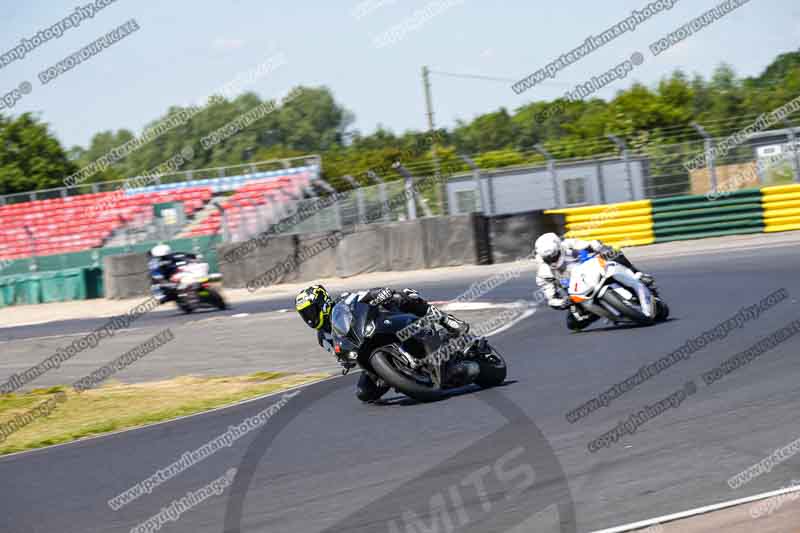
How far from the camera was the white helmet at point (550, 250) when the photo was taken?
11.6 metres

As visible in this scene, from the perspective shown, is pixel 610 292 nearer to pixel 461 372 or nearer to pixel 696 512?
pixel 461 372

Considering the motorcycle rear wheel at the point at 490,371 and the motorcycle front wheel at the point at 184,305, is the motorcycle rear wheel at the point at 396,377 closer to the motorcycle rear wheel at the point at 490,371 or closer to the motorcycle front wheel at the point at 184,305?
the motorcycle rear wheel at the point at 490,371

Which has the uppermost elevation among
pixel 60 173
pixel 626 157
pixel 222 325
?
pixel 60 173

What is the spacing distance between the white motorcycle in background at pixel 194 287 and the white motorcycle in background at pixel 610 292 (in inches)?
444

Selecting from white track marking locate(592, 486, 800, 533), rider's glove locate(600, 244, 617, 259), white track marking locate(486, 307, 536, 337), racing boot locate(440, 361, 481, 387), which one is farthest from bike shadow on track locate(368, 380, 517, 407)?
white track marking locate(486, 307, 536, 337)

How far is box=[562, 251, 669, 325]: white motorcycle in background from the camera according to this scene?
442 inches

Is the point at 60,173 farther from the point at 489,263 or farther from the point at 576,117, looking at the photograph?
the point at 489,263

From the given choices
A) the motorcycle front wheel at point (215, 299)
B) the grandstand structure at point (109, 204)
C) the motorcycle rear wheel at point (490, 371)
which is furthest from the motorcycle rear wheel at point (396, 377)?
the grandstand structure at point (109, 204)

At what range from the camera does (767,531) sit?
4.77 m

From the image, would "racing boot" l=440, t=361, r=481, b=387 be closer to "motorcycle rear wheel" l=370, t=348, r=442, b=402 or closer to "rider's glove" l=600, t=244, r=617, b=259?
"motorcycle rear wheel" l=370, t=348, r=442, b=402

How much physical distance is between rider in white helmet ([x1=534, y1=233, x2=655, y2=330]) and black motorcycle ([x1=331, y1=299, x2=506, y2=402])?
3029 mm

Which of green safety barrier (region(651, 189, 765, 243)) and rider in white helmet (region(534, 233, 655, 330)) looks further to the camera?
green safety barrier (region(651, 189, 765, 243))

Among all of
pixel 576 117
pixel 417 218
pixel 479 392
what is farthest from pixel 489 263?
pixel 576 117

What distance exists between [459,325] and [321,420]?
4.65ft
